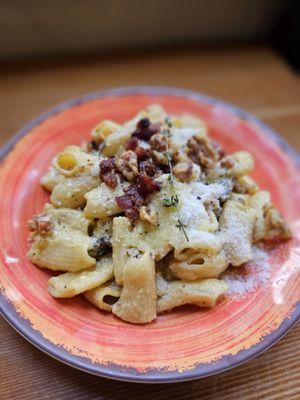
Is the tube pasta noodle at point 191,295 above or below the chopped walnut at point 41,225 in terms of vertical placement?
below

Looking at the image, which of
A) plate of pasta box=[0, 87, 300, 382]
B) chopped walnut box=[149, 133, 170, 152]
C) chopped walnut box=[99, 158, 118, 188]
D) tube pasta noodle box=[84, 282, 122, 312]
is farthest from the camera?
chopped walnut box=[149, 133, 170, 152]

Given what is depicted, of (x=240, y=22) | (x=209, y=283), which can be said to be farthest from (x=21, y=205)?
(x=240, y=22)

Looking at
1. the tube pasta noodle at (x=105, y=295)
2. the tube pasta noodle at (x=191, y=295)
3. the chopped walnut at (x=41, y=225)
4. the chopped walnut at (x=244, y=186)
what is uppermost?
the chopped walnut at (x=41, y=225)

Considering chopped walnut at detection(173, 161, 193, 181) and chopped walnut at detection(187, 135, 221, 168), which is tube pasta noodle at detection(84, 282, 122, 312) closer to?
chopped walnut at detection(173, 161, 193, 181)

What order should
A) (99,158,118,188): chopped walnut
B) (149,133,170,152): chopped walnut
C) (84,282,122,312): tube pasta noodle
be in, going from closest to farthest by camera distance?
(84,282,122,312): tube pasta noodle → (99,158,118,188): chopped walnut → (149,133,170,152): chopped walnut

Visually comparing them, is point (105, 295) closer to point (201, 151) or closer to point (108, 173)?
point (108, 173)

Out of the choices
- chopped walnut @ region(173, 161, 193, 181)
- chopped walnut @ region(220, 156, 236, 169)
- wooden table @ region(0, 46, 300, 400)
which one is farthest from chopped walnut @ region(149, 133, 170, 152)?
wooden table @ region(0, 46, 300, 400)

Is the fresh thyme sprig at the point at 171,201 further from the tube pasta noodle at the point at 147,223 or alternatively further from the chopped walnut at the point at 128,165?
the chopped walnut at the point at 128,165

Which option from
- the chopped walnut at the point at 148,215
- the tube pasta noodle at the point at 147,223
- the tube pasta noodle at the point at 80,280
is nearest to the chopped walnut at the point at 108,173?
the tube pasta noodle at the point at 147,223
